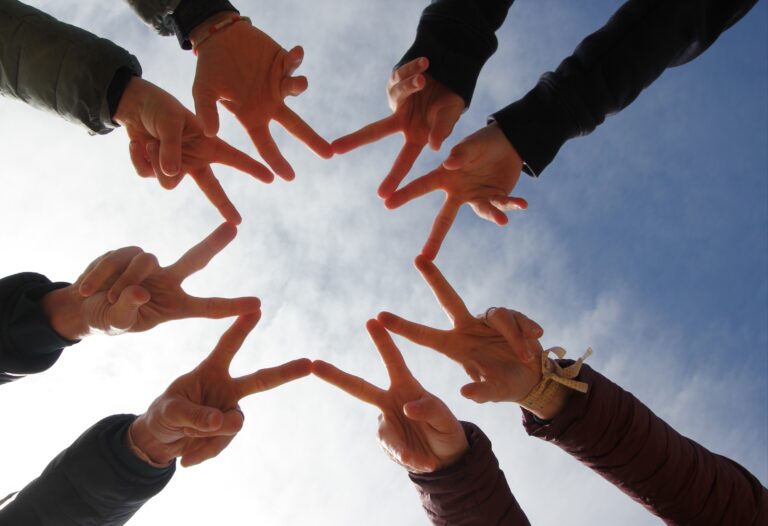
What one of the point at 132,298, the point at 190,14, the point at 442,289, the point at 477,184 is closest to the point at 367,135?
the point at 477,184

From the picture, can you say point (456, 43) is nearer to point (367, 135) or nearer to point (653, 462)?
point (367, 135)

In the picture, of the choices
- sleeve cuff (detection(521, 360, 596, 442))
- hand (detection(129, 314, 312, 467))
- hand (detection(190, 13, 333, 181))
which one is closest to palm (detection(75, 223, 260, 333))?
hand (detection(129, 314, 312, 467))

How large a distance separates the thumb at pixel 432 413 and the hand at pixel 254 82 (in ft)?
6.11

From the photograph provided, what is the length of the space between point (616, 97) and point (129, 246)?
3.40m

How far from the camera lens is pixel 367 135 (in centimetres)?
386

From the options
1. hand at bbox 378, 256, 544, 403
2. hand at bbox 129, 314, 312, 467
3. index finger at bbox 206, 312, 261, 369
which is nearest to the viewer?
hand at bbox 129, 314, 312, 467

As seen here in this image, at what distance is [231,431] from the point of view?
9.91ft

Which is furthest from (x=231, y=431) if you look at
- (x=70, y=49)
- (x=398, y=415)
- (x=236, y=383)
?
(x=70, y=49)

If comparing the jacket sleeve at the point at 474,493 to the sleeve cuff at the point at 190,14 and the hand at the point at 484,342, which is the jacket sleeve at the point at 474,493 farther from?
the sleeve cuff at the point at 190,14

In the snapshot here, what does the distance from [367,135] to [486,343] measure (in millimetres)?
1702

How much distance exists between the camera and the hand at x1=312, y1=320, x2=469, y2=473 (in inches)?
111

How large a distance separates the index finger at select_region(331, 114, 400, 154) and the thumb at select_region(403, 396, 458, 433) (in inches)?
75.4

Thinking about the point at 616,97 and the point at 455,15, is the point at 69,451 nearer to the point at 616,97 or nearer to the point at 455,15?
the point at 455,15

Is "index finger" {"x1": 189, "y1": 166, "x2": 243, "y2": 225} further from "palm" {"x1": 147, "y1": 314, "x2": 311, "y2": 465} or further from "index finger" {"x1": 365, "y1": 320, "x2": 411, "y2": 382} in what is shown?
"index finger" {"x1": 365, "y1": 320, "x2": 411, "y2": 382}
